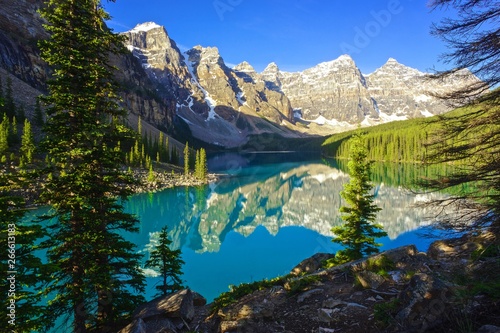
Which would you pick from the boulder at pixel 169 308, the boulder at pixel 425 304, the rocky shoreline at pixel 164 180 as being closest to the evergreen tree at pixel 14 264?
the boulder at pixel 169 308

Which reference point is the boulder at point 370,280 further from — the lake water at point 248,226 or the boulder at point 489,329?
the lake water at point 248,226

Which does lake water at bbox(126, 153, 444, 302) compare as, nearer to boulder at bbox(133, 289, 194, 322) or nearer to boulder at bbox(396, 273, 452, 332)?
boulder at bbox(396, 273, 452, 332)

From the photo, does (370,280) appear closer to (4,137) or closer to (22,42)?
(4,137)

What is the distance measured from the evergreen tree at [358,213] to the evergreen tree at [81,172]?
1368 centimetres

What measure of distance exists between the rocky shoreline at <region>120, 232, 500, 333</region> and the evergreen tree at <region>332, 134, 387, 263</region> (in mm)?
5050

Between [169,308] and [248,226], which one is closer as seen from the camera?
[169,308]

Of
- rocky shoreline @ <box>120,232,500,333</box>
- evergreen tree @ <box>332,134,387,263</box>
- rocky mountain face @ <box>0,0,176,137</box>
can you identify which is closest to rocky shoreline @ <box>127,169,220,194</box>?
rocky mountain face @ <box>0,0,176,137</box>

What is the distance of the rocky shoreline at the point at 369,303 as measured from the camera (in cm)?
644

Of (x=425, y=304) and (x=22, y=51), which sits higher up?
(x=22, y=51)

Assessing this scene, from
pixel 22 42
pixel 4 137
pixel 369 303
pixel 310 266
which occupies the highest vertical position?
pixel 22 42

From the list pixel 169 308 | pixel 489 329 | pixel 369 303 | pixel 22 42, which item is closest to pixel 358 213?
pixel 369 303

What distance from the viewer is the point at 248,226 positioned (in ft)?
153

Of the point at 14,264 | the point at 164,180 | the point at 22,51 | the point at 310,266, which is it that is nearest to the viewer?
the point at 14,264

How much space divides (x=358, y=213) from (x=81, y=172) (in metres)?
16.6
